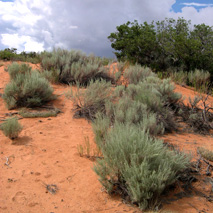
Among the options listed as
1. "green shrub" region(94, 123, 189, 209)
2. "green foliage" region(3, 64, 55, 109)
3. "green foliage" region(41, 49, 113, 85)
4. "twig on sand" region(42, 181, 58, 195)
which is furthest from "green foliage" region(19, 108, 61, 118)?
"green shrub" region(94, 123, 189, 209)

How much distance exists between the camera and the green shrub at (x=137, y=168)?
290 centimetres

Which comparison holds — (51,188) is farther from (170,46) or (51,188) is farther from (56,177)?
(170,46)

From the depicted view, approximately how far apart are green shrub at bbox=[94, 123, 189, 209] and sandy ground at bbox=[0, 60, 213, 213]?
187 mm

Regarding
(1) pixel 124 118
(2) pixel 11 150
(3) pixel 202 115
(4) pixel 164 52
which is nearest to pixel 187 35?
(4) pixel 164 52

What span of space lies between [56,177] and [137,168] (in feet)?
4.72

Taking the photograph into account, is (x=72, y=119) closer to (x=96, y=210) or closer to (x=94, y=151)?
(x=94, y=151)

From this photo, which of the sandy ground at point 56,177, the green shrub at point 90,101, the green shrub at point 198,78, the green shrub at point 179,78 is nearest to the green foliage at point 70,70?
the green shrub at point 90,101

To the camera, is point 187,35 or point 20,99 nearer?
point 20,99

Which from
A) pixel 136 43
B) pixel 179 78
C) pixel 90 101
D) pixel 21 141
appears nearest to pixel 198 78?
pixel 179 78

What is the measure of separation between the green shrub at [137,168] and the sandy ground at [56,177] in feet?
0.61

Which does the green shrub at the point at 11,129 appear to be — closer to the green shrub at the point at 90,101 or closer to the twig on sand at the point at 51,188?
the twig on sand at the point at 51,188

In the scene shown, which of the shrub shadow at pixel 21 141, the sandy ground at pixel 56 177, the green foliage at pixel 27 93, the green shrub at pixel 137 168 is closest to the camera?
the green shrub at pixel 137 168

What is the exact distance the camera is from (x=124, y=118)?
5.45m

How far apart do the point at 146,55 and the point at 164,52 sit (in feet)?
3.70
